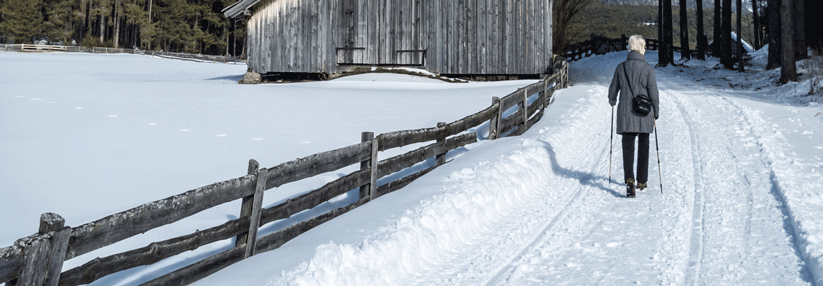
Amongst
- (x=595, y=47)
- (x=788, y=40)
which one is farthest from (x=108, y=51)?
(x=788, y=40)

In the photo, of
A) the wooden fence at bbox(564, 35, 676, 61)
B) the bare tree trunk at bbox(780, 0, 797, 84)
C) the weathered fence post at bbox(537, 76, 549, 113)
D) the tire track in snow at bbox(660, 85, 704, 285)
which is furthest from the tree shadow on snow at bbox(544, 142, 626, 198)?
the wooden fence at bbox(564, 35, 676, 61)

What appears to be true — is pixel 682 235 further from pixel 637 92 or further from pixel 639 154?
pixel 637 92

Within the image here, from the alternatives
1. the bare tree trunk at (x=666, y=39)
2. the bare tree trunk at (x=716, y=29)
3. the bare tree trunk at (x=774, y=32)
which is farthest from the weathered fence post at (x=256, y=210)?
the bare tree trunk at (x=716, y=29)

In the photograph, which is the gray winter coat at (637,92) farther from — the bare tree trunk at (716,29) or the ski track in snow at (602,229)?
the bare tree trunk at (716,29)

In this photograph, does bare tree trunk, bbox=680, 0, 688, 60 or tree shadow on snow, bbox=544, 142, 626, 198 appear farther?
bare tree trunk, bbox=680, 0, 688, 60

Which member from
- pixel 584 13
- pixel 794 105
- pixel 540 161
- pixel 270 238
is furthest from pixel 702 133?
pixel 584 13

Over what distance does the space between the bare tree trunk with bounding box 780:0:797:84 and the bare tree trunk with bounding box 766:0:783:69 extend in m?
3.63

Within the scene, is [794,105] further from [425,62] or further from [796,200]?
[425,62]

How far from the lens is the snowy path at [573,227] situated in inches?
183

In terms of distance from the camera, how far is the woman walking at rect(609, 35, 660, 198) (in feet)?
23.7

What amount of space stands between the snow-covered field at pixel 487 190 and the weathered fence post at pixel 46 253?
3.47 ft

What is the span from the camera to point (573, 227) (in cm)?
597

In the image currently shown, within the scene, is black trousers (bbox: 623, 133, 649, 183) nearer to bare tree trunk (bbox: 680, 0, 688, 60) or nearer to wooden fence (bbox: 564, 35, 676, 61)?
bare tree trunk (bbox: 680, 0, 688, 60)

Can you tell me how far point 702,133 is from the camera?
36.7 feet
